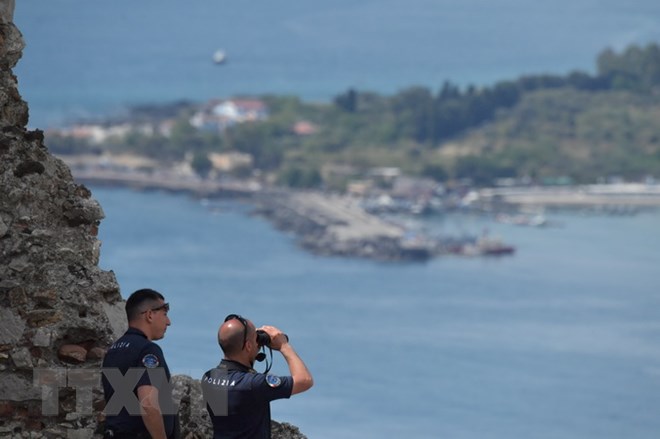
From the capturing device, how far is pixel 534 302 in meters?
53.8

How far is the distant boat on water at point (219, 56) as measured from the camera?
88.4 m

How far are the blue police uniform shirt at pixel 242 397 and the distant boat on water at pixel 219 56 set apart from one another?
85.2 m

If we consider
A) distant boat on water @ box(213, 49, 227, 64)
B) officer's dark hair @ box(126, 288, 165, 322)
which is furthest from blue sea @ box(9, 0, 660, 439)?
officer's dark hair @ box(126, 288, 165, 322)

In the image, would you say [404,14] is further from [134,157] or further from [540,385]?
[540,385]

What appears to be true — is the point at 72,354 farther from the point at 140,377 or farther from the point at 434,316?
the point at 434,316

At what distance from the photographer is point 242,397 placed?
11.5 feet

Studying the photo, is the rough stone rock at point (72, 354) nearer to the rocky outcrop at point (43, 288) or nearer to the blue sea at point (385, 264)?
the rocky outcrop at point (43, 288)

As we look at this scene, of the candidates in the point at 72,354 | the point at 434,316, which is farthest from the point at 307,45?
the point at 72,354

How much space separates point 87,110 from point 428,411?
46767 millimetres

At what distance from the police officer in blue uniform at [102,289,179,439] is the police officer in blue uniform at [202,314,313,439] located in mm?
104

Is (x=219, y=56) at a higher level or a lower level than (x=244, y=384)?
higher

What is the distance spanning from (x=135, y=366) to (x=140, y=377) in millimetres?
26

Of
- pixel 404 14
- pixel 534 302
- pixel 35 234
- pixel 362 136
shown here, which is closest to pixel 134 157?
pixel 362 136

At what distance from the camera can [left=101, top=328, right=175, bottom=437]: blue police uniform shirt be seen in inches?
138
